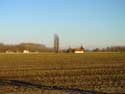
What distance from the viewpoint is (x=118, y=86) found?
19031 millimetres

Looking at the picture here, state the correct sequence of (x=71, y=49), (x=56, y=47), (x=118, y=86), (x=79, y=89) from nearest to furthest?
(x=79, y=89) < (x=118, y=86) < (x=56, y=47) < (x=71, y=49)

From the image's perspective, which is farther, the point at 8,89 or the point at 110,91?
the point at 8,89

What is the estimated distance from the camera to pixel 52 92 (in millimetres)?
16562

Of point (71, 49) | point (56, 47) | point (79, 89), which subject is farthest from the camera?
point (71, 49)

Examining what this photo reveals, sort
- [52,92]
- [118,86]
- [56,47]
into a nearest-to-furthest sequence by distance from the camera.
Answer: [52,92] → [118,86] → [56,47]

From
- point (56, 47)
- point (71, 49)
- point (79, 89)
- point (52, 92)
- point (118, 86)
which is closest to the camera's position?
point (52, 92)

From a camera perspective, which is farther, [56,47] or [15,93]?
[56,47]

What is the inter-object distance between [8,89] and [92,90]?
4475 mm

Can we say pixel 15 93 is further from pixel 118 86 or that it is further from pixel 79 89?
pixel 118 86

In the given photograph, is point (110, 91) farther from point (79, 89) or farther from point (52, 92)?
point (52, 92)

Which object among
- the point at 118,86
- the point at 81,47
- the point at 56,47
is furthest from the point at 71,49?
the point at 118,86

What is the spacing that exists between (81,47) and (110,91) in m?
159

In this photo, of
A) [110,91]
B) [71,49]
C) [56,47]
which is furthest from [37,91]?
[71,49]

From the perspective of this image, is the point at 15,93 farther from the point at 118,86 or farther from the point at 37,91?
the point at 118,86
